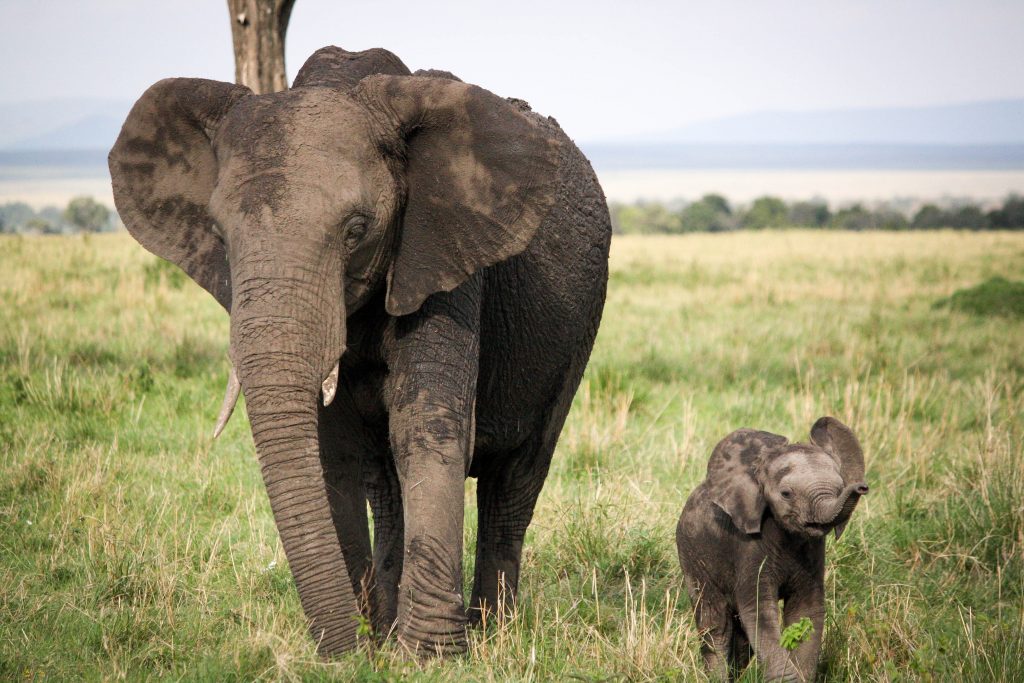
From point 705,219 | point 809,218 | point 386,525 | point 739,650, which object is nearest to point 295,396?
point 386,525

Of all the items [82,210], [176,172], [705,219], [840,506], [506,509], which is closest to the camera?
[840,506]

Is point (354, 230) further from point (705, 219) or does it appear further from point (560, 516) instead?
point (705, 219)

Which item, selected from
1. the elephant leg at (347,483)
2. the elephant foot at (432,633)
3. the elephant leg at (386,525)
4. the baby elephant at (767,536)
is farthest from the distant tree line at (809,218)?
the elephant foot at (432,633)

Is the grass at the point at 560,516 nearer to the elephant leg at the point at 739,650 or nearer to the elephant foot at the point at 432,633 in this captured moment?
the elephant foot at the point at 432,633

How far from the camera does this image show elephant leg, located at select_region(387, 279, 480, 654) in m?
3.91

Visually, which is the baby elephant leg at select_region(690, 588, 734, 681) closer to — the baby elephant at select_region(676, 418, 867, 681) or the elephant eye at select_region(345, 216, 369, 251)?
the baby elephant at select_region(676, 418, 867, 681)

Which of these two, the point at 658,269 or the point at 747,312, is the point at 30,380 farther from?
the point at 658,269

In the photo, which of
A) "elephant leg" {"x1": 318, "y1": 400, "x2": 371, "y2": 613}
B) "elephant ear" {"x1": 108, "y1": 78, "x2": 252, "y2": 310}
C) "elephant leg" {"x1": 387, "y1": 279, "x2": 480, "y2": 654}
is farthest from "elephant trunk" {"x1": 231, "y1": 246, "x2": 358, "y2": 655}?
"elephant leg" {"x1": 318, "y1": 400, "x2": 371, "y2": 613}

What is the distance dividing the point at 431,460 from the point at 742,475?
1.21 m

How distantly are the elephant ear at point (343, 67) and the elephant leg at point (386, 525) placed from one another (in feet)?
5.36

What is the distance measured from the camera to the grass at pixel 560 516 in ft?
14.2

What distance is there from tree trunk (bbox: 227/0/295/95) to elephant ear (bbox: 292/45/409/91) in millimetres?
5991

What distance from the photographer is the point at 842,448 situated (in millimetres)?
4230

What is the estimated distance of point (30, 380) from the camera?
850 cm
